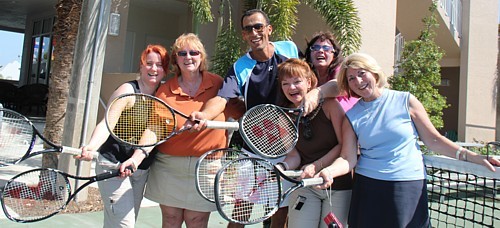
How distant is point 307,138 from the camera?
2.95m

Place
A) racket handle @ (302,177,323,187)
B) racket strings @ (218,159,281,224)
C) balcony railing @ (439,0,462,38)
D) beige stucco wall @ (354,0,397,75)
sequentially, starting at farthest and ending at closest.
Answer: balcony railing @ (439,0,462,38) < beige stucco wall @ (354,0,397,75) < racket strings @ (218,159,281,224) < racket handle @ (302,177,323,187)

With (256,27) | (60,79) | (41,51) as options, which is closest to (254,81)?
(256,27)

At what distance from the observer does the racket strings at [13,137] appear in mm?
2689

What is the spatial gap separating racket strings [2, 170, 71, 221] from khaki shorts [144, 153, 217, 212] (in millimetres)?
646

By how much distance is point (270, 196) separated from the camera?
262 cm

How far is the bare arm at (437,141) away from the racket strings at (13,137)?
232 cm

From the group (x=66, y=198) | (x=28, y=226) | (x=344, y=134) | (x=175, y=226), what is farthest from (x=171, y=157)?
(x=28, y=226)

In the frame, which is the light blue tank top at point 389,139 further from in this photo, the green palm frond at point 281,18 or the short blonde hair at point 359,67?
the green palm frond at point 281,18

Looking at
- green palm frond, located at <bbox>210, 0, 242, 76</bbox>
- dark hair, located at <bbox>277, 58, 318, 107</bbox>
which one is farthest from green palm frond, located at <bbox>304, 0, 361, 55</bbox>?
dark hair, located at <bbox>277, 58, 318, 107</bbox>

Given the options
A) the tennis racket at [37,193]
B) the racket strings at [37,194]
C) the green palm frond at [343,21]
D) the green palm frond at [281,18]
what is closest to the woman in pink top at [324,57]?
the tennis racket at [37,193]

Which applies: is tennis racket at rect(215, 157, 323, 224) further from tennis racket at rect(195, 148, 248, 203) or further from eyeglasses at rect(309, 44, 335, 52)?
eyeglasses at rect(309, 44, 335, 52)

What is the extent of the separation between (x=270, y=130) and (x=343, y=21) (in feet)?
17.6

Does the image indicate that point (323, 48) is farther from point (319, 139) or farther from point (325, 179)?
point (325, 179)

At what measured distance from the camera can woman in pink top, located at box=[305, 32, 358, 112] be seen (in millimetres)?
3188
